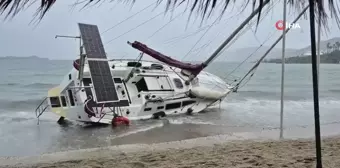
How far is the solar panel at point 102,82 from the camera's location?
16.5m

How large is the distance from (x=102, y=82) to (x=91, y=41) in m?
1.99

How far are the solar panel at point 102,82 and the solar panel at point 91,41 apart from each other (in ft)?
1.17

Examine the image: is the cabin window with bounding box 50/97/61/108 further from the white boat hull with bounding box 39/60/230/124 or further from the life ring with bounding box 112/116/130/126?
the life ring with bounding box 112/116/130/126

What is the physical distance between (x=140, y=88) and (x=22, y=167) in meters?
11.4

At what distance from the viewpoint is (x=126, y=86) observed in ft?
63.5

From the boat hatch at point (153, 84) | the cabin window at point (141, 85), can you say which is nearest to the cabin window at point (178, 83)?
the boat hatch at point (153, 84)

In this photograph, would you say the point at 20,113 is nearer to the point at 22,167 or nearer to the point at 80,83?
the point at 80,83

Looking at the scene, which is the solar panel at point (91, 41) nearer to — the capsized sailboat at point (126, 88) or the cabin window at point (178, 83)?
the capsized sailboat at point (126, 88)

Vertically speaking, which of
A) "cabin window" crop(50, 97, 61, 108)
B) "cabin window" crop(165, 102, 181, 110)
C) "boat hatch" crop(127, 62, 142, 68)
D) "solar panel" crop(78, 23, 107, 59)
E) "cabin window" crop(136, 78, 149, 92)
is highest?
"solar panel" crop(78, 23, 107, 59)

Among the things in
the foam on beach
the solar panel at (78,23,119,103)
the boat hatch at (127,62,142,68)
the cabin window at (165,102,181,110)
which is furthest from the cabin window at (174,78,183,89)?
the foam on beach

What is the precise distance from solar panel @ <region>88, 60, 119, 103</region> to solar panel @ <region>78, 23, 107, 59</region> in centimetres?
36

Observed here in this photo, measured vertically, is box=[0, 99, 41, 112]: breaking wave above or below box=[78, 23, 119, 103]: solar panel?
below

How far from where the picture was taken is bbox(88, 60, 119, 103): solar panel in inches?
648

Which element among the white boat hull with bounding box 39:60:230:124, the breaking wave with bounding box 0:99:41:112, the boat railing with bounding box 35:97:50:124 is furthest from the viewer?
the breaking wave with bounding box 0:99:41:112
